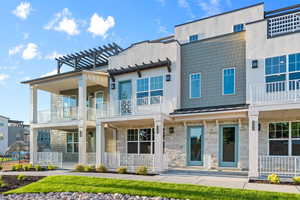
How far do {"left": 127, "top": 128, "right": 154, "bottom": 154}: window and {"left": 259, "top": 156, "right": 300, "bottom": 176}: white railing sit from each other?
6.38 m

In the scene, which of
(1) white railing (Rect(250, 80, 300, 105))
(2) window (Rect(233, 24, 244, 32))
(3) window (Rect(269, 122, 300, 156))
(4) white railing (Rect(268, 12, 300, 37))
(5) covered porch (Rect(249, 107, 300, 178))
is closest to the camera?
(5) covered porch (Rect(249, 107, 300, 178))

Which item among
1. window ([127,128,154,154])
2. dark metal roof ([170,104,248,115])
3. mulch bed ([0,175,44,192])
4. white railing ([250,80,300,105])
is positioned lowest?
mulch bed ([0,175,44,192])

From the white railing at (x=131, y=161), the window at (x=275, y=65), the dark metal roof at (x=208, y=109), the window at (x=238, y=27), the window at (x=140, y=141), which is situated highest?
the window at (x=238, y=27)

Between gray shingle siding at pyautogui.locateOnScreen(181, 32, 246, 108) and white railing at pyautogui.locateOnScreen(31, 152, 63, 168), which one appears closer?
gray shingle siding at pyautogui.locateOnScreen(181, 32, 246, 108)

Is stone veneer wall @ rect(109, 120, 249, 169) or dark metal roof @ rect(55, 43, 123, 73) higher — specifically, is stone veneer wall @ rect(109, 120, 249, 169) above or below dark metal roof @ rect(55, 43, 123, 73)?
below

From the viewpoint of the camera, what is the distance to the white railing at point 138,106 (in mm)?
13944

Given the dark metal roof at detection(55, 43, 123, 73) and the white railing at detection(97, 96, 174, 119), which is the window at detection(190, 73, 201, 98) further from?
the dark metal roof at detection(55, 43, 123, 73)

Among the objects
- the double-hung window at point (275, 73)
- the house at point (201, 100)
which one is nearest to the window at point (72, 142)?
the house at point (201, 100)

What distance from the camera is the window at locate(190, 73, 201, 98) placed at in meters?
13.6

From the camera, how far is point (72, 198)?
7.84m

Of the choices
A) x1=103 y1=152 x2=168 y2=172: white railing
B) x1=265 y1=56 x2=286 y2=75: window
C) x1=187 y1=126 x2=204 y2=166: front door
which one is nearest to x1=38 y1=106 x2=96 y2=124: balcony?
x1=103 y1=152 x2=168 y2=172: white railing

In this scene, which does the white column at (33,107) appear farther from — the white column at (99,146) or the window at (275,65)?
the window at (275,65)

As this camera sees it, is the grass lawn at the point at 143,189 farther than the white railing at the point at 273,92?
No

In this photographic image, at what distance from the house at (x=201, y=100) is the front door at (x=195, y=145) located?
0.05 m
